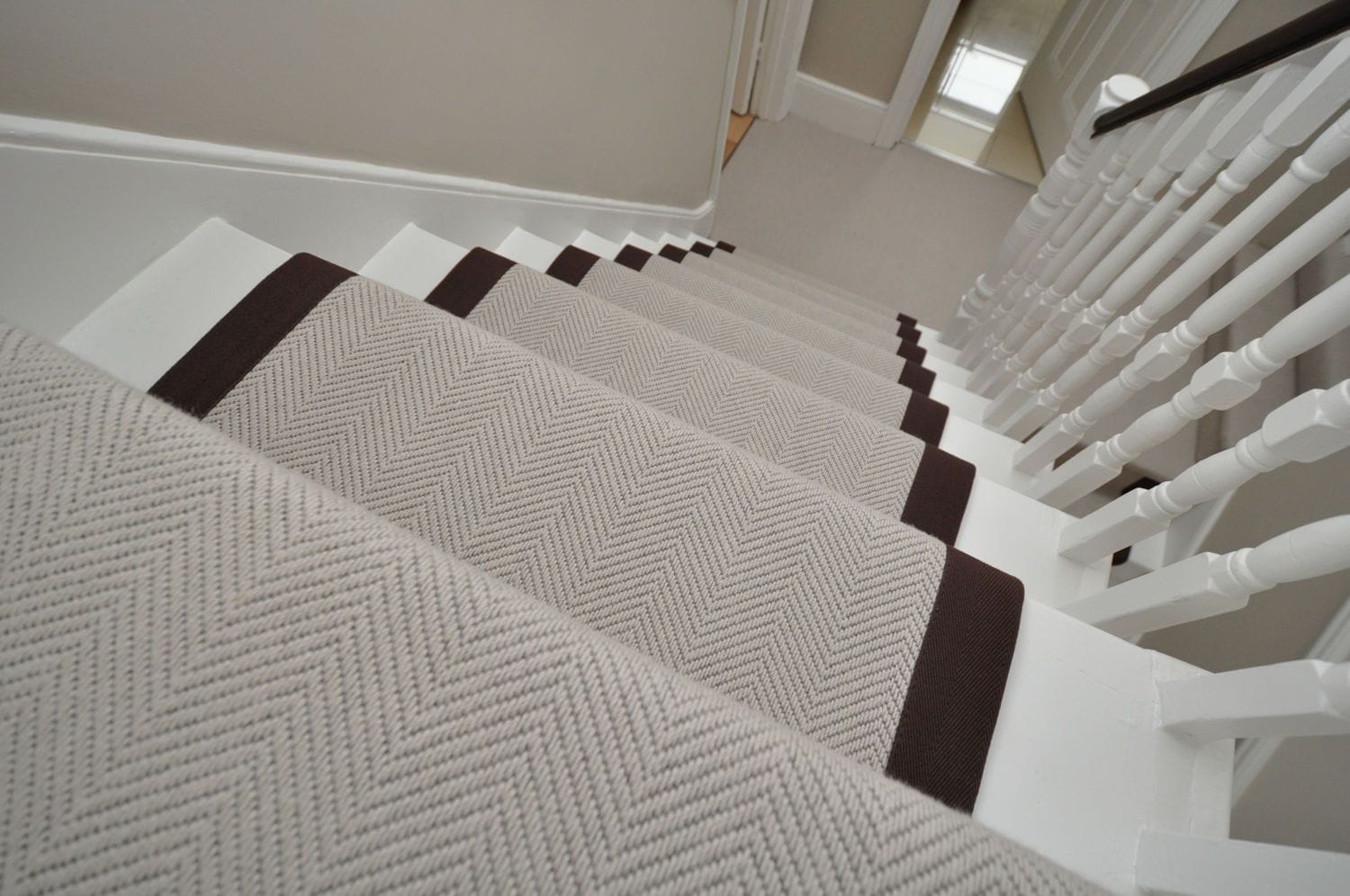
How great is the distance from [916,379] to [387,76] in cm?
128

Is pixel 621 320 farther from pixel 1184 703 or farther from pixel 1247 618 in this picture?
pixel 1247 618

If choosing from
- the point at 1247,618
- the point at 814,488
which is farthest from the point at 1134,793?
the point at 1247,618

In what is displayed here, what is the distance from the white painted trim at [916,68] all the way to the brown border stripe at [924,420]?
2.48 meters

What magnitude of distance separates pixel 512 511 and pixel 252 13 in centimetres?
80

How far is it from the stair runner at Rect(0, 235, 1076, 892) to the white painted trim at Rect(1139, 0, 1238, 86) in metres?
2.63

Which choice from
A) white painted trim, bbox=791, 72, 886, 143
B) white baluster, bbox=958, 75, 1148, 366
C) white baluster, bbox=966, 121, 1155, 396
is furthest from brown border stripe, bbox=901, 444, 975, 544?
white painted trim, bbox=791, 72, 886, 143

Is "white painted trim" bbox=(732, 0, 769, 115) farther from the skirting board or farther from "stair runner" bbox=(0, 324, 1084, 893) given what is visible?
"stair runner" bbox=(0, 324, 1084, 893)

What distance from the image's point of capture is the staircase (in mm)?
405

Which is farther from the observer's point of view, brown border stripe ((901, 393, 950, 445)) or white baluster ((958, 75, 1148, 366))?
white baluster ((958, 75, 1148, 366))

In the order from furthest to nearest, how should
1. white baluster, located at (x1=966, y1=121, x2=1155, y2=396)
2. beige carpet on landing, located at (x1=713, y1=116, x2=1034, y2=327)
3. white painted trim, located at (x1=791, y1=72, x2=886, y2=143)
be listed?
white painted trim, located at (x1=791, y1=72, x2=886, y2=143), beige carpet on landing, located at (x1=713, y1=116, x2=1034, y2=327), white baluster, located at (x1=966, y1=121, x2=1155, y2=396)

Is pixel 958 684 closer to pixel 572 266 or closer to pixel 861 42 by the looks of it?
pixel 572 266

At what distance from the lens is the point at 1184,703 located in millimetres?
644

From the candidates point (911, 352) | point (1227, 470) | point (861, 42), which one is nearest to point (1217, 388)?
point (1227, 470)

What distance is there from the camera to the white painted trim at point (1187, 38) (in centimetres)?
232
